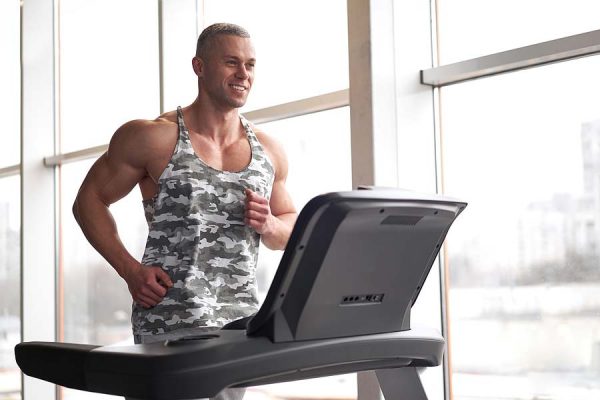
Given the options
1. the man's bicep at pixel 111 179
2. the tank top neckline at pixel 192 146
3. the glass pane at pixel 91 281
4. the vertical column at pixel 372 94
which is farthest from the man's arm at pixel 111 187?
the glass pane at pixel 91 281

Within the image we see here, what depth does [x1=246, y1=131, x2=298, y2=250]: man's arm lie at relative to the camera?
2.19m

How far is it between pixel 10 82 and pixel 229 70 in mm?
4111

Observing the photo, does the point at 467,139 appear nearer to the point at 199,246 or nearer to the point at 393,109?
the point at 393,109

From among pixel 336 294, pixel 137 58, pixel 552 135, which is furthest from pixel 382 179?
pixel 137 58

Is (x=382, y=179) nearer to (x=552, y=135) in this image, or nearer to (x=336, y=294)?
(x=552, y=135)

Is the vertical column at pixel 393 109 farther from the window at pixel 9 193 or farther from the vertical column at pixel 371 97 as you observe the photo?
the window at pixel 9 193

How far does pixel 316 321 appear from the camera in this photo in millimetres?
1469

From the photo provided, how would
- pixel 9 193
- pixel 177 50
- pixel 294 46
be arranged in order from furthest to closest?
pixel 9 193, pixel 177 50, pixel 294 46

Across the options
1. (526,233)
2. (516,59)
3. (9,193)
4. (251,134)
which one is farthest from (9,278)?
(516,59)

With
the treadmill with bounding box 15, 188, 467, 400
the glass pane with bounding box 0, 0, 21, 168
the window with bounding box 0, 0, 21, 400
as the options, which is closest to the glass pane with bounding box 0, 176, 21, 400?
the window with bounding box 0, 0, 21, 400

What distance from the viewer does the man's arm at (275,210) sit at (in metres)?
2.19

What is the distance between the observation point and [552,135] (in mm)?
2887

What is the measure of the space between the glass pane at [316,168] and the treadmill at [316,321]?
186 cm

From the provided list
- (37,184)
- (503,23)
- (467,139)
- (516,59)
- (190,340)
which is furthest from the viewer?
(37,184)
